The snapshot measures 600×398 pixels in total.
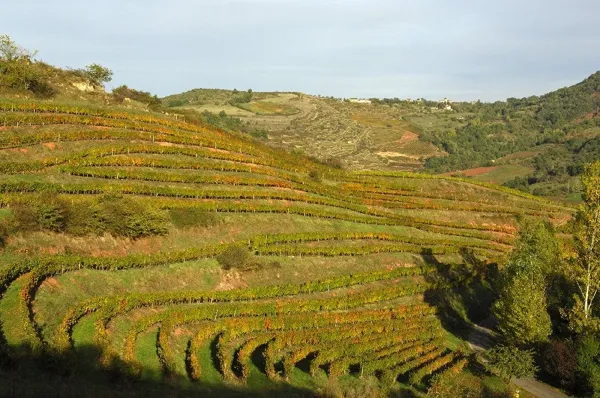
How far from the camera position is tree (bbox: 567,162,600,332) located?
159ft

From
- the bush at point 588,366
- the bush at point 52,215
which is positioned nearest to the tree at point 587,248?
the bush at point 588,366

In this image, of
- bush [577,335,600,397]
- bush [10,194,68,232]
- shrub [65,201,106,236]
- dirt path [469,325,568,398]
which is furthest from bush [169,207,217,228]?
bush [577,335,600,397]

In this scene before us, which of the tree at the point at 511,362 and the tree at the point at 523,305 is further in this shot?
the tree at the point at 523,305

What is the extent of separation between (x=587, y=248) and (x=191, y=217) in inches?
1587

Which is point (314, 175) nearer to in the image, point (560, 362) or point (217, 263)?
point (217, 263)

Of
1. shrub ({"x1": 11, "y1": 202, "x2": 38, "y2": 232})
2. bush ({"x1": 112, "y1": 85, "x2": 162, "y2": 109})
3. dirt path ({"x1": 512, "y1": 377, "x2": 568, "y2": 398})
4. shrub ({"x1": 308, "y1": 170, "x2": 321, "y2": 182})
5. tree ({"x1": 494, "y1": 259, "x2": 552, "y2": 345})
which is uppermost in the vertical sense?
bush ({"x1": 112, "y1": 85, "x2": 162, "y2": 109})

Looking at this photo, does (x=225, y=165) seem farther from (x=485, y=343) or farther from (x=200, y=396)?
(x=200, y=396)

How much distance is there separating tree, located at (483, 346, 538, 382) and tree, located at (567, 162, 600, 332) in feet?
24.8

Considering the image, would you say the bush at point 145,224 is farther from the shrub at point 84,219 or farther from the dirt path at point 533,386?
the dirt path at point 533,386

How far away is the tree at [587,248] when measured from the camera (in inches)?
1905

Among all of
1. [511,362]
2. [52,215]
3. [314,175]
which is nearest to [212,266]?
[52,215]

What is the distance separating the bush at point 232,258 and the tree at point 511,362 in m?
24.5

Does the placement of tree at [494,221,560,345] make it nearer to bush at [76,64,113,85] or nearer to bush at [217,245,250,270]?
bush at [217,245,250,270]

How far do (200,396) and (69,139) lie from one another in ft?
148
